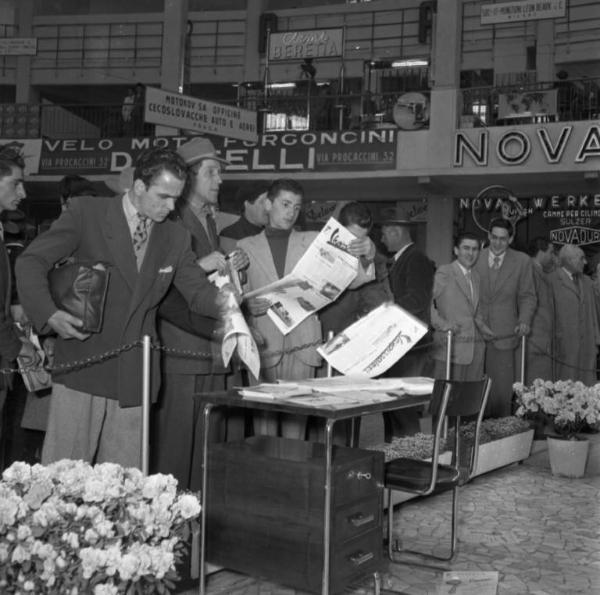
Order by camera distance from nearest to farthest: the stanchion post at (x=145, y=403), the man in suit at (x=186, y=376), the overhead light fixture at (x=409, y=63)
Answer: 1. the stanchion post at (x=145, y=403)
2. the man in suit at (x=186, y=376)
3. the overhead light fixture at (x=409, y=63)

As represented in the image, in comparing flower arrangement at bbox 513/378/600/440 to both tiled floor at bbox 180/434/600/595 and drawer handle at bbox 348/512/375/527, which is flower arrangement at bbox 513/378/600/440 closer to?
tiled floor at bbox 180/434/600/595

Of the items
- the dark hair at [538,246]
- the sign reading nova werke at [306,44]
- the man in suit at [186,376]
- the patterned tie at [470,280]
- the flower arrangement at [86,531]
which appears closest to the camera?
the flower arrangement at [86,531]

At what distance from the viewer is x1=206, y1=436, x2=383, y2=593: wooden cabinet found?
3197 mm

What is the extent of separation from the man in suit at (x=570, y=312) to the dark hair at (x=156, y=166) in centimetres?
575

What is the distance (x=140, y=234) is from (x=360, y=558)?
4.58 feet

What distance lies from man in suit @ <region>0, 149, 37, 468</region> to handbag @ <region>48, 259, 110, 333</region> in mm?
460

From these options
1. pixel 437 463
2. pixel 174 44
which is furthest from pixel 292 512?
pixel 174 44

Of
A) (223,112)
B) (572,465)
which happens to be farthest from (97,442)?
(223,112)

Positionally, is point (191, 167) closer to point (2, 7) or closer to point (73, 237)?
point (73, 237)

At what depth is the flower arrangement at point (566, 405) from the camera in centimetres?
623

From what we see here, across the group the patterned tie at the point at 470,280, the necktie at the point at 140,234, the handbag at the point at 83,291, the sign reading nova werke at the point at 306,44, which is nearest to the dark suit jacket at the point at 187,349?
the necktie at the point at 140,234

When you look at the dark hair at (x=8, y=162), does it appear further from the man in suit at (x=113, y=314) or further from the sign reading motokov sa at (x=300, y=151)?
the sign reading motokov sa at (x=300, y=151)

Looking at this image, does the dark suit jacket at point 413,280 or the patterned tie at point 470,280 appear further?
the patterned tie at point 470,280

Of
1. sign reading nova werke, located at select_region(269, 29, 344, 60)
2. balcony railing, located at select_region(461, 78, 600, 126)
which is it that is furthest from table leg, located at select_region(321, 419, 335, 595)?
sign reading nova werke, located at select_region(269, 29, 344, 60)
